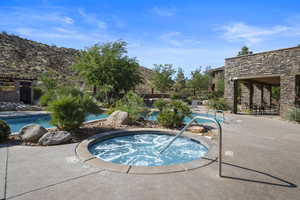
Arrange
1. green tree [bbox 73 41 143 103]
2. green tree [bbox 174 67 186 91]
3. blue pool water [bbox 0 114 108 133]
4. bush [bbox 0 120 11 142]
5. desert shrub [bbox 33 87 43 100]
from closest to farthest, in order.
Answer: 1. bush [bbox 0 120 11 142]
2. blue pool water [bbox 0 114 108 133]
3. green tree [bbox 73 41 143 103]
4. desert shrub [bbox 33 87 43 100]
5. green tree [bbox 174 67 186 91]

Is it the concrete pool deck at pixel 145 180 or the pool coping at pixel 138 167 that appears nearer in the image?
the concrete pool deck at pixel 145 180

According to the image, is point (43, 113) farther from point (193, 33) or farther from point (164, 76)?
point (164, 76)

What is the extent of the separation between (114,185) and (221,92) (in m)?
22.3

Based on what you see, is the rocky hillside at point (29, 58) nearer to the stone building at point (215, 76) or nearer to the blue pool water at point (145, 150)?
the blue pool water at point (145, 150)

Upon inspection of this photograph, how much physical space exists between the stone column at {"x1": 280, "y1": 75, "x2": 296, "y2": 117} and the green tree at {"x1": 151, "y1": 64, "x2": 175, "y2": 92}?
59.0 ft

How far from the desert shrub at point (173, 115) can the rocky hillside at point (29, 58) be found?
21.1 meters

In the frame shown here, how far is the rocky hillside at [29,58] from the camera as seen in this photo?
2341 cm

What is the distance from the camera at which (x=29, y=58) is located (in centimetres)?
2756

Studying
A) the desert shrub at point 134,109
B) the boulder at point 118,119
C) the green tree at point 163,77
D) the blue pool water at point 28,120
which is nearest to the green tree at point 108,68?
the blue pool water at point 28,120

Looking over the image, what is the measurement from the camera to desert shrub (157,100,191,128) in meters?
7.70

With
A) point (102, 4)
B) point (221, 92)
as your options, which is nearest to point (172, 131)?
point (102, 4)

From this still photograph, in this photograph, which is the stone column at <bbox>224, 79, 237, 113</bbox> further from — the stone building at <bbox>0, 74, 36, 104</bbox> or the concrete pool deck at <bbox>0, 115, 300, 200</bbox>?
the stone building at <bbox>0, 74, 36, 104</bbox>

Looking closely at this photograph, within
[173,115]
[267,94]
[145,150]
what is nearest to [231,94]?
[267,94]

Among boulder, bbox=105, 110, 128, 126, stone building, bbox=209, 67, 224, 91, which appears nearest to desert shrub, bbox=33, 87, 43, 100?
boulder, bbox=105, 110, 128, 126
